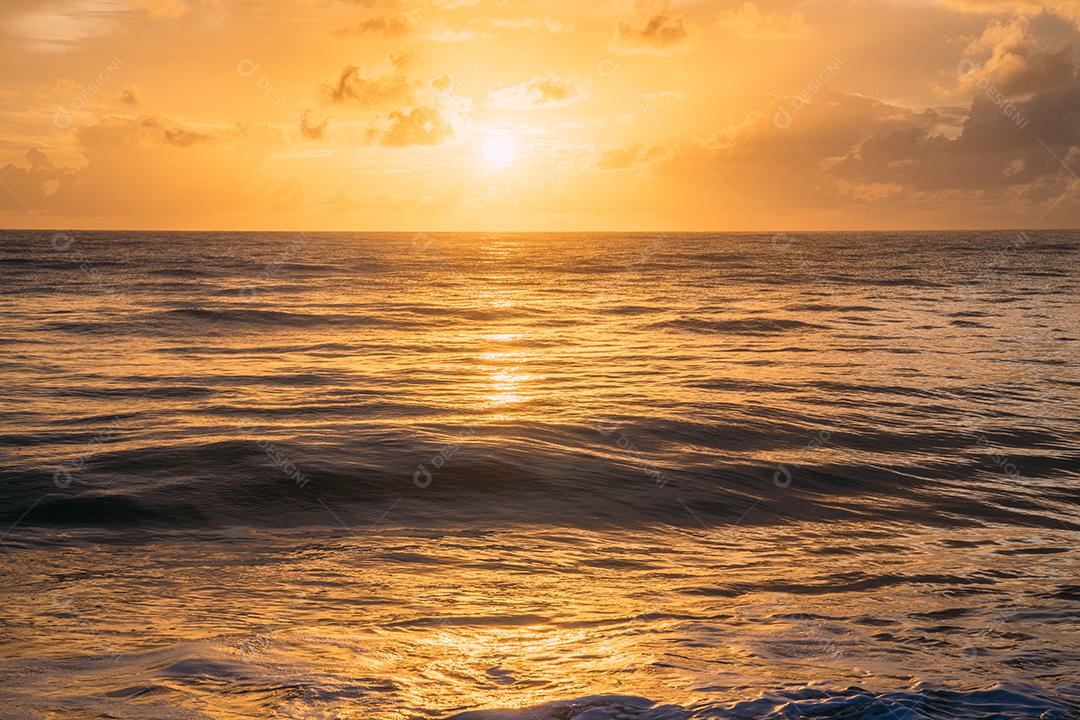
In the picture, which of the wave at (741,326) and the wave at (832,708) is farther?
the wave at (741,326)

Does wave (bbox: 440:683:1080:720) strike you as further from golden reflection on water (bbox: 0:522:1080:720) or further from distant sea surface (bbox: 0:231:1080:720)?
golden reflection on water (bbox: 0:522:1080:720)

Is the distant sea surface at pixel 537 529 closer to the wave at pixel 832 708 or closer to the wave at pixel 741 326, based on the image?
the wave at pixel 832 708

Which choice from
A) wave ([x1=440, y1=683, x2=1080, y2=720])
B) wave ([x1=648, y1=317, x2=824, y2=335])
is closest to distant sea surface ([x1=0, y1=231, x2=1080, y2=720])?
wave ([x1=440, y1=683, x2=1080, y2=720])

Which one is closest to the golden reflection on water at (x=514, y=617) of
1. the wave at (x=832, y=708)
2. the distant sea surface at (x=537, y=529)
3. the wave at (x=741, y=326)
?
the distant sea surface at (x=537, y=529)

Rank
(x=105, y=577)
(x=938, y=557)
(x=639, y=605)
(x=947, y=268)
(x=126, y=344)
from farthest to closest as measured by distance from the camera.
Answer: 1. (x=947, y=268)
2. (x=126, y=344)
3. (x=938, y=557)
4. (x=105, y=577)
5. (x=639, y=605)

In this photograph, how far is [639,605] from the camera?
7.96 metres

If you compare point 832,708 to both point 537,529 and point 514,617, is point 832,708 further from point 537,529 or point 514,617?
point 537,529

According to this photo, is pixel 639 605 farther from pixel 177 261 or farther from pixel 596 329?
pixel 177 261

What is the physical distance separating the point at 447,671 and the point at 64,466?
9.96 m

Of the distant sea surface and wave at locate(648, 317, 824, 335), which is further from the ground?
wave at locate(648, 317, 824, 335)

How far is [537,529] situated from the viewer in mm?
11078

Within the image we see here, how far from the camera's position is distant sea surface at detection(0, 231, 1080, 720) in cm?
596

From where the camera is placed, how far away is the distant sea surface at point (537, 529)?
596 cm

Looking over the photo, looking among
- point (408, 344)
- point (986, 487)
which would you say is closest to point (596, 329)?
point (408, 344)
